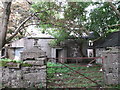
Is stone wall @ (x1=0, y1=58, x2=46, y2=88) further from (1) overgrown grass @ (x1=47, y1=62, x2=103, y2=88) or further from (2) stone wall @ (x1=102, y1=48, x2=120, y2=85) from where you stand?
(2) stone wall @ (x1=102, y1=48, x2=120, y2=85)

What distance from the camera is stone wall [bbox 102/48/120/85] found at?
15.3 feet

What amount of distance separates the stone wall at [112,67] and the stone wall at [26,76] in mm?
2575

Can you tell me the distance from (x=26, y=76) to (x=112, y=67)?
3366 mm

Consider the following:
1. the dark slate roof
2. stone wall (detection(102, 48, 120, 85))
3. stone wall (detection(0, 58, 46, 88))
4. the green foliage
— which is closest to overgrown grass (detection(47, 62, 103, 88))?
stone wall (detection(0, 58, 46, 88))

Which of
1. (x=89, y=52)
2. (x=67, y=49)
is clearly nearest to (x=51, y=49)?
(x=67, y=49)

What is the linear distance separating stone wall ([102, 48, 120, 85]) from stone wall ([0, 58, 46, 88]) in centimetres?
258

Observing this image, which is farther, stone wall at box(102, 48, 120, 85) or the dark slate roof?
the dark slate roof

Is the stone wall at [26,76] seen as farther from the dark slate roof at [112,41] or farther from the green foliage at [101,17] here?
the dark slate roof at [112,41]

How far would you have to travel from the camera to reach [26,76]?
3.80 metres

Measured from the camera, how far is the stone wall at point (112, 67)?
4672 millimetres

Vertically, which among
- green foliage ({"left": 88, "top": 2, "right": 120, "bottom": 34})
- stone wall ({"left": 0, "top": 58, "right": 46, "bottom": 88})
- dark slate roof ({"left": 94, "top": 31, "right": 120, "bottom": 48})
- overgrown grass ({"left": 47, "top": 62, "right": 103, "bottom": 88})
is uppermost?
green foliage ({"left": 88, "top": 2, "right": 120, "bottom": 34})

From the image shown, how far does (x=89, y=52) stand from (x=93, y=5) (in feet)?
33.3

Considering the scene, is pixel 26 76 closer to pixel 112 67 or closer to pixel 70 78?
pixel 70 78

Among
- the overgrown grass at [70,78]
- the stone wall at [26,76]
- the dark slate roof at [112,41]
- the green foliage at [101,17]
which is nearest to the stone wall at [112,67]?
the overgrown grass at [70,78]
